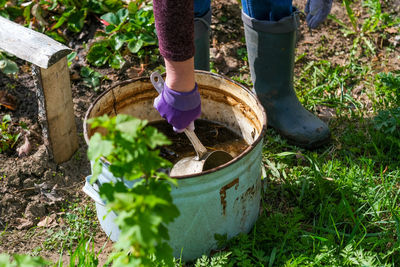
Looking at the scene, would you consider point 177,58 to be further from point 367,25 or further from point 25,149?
point 367,25

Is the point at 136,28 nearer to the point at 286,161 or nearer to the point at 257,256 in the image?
the point at 286,161

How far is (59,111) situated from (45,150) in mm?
254

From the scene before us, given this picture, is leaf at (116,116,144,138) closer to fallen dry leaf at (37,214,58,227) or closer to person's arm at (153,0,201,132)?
person's arm at (153,0,201,132)

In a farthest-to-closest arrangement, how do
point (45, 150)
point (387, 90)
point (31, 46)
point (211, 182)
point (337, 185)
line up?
point (387, 90) < point (45, 150) < point (337, 185) < point (31, 46) < point (211, 182)

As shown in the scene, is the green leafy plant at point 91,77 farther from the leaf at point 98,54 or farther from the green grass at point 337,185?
the green grass at point 337,185

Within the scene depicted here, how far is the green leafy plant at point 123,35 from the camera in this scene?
307cm

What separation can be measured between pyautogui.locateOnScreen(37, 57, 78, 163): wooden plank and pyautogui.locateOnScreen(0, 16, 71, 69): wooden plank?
3.3 inches

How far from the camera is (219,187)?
6.18ft

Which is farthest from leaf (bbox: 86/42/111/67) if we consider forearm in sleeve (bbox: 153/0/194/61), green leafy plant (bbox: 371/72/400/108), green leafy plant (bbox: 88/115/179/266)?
green leafy plant (bbox: 88/115/179/266)

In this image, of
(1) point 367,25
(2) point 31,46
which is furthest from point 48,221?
(1) point 367,25

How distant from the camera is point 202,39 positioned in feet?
8.82

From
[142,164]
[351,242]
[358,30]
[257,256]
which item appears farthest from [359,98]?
[142,164]

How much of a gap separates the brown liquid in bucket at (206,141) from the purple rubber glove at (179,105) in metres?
0.56

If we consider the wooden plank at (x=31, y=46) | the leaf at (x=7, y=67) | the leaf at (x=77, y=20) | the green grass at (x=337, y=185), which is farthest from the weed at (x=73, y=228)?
the leaf at (x=77, y=20)
